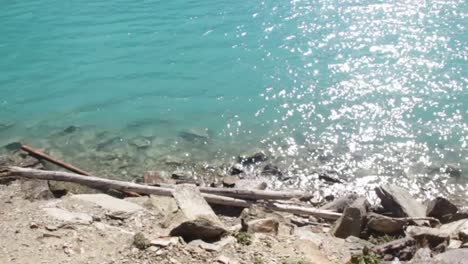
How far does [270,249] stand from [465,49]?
50.5ft

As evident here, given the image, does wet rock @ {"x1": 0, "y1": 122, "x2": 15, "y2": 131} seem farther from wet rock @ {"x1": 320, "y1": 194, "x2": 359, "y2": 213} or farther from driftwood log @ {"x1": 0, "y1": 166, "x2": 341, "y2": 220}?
wet rock @ {"x1": 320, "y1": 194, "x2": 359, "y2": 213}

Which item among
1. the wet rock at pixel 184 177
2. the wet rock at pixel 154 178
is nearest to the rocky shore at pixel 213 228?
the wet rock at pixel 154 178

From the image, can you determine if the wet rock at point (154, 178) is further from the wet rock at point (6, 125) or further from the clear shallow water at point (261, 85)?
the wet rock at point (6, 125)

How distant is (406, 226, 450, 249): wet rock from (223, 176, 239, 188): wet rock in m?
5.05

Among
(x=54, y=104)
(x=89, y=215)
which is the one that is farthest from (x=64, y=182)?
(x=54, y=104)

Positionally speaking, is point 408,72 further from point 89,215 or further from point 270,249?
point 89,215

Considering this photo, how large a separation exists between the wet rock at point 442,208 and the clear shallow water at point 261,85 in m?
1.72

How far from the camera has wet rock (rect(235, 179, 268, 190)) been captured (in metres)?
13.5

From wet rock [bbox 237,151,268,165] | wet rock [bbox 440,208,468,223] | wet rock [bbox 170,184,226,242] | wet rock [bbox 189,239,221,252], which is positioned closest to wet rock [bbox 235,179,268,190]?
wet rock [bbox 237,151,268,165]

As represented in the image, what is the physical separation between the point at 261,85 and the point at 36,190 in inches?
399

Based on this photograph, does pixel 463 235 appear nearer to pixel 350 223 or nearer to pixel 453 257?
pixel 453 257

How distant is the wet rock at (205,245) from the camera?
959cm

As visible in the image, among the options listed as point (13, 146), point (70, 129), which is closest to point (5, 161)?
point (13, 146)

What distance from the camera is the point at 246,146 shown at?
16.6 m
